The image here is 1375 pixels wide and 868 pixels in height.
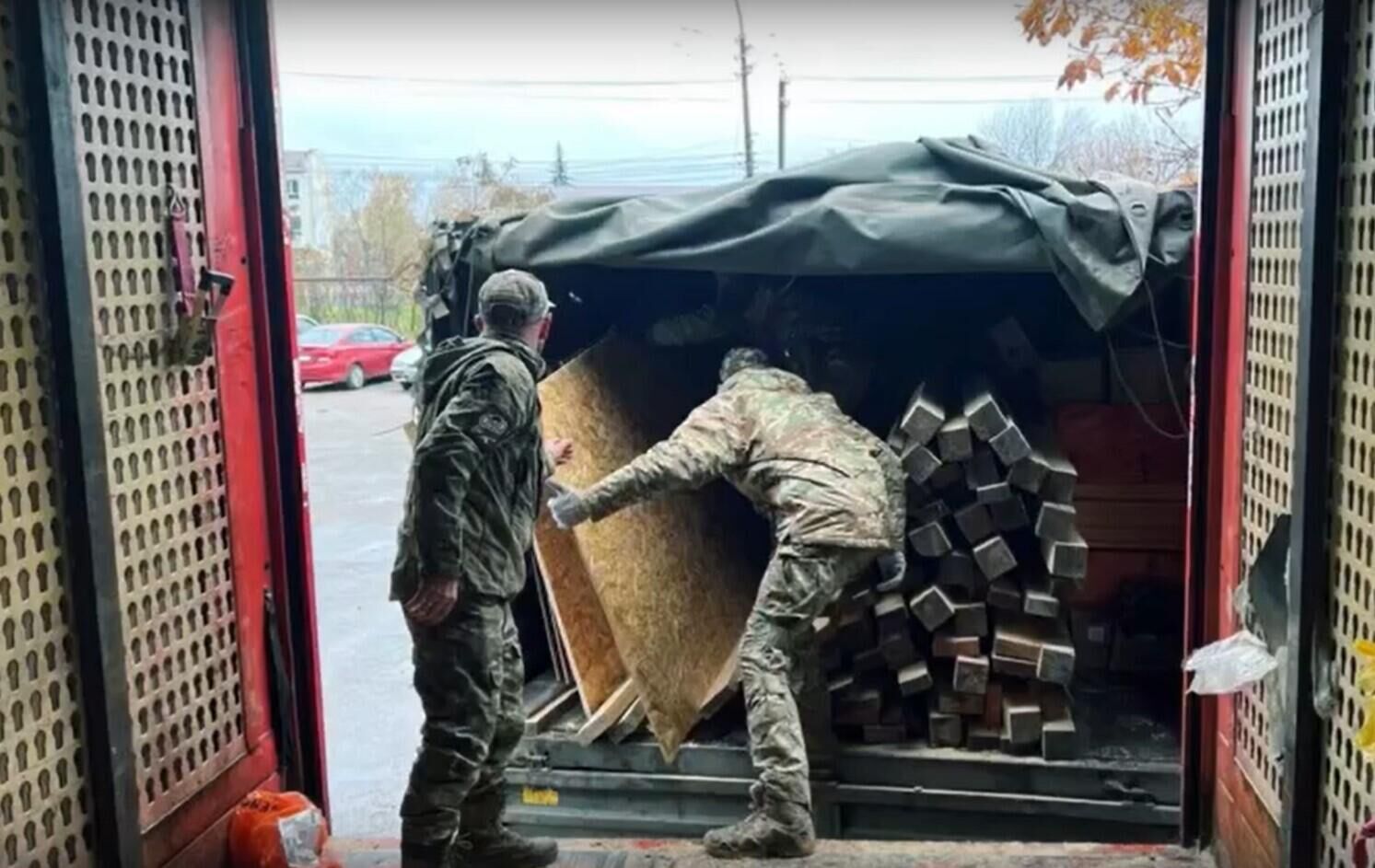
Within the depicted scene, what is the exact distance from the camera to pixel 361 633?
8422 millimetres

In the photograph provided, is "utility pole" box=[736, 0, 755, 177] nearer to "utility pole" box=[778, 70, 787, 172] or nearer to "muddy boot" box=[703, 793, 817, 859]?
"utility pole" box=[778, 70, 787, 172]

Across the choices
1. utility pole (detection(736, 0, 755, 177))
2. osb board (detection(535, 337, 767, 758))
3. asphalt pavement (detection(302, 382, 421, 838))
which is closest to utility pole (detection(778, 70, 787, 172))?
utility pole (detection(736, 0, 755, 177))

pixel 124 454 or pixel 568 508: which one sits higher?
pixel 124 454

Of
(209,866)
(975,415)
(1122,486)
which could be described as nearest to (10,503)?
(209,866)

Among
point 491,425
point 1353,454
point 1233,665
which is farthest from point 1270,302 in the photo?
point 491,425

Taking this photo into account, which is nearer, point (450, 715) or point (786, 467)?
point (450, 715)

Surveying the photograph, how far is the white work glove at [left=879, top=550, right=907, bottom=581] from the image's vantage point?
462cm

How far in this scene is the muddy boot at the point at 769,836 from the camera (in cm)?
382

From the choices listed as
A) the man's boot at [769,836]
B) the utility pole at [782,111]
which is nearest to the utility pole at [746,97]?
the utility pole at [782,111]

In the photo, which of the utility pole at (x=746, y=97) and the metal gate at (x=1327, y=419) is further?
the utility pole at (x=746, y=97)

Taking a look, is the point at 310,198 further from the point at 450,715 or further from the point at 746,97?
the point at 450,715

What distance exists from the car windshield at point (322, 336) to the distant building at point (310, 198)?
19.1ft

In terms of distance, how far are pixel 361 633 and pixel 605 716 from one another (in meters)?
4.33

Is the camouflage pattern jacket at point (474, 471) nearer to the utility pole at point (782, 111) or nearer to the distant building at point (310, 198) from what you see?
the utility pole at point (782, 111)
